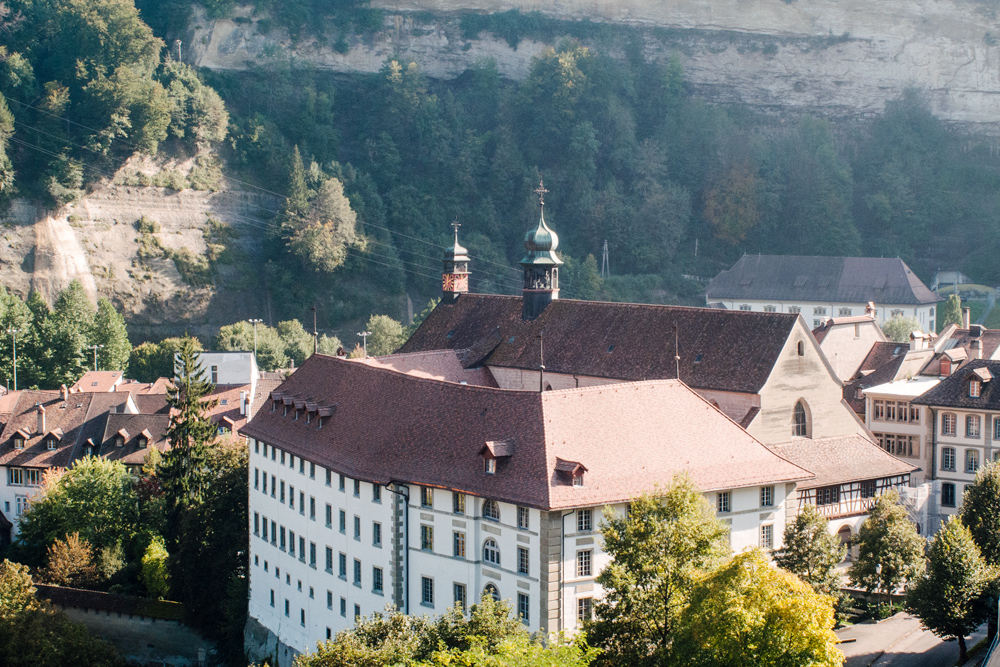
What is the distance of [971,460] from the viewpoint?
58.7 metres

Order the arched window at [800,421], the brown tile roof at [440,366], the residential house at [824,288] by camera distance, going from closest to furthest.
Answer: the arched window at [800,421]
the brown tile roof at [440,366]
the residential house at [824,288]

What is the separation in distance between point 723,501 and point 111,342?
201 ft

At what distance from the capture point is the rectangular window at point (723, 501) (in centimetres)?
Answer: 4353

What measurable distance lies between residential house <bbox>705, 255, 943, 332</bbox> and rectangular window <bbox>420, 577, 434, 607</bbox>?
7193 cm

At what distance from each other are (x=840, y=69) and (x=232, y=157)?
68.8 m

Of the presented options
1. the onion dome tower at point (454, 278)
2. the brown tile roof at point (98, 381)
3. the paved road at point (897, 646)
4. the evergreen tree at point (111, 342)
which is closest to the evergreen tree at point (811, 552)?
the paved road at point (897, 646)

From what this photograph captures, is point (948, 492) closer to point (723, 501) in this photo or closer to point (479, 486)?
point (723, 501)

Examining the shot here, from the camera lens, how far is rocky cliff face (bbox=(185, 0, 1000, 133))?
14962 cm

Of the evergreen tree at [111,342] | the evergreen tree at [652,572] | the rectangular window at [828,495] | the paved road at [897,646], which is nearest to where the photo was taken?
the evergreen tree at [652,572]

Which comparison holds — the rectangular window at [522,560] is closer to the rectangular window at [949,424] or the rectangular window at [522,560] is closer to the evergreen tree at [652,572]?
the evergreen tree at [652,572]

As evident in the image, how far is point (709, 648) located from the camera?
106 feet

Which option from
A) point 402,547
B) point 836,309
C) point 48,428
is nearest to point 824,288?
point 836,309

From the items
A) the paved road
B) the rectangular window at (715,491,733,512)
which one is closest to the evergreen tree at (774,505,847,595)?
the paved road

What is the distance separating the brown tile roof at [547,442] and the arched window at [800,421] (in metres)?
8.52
